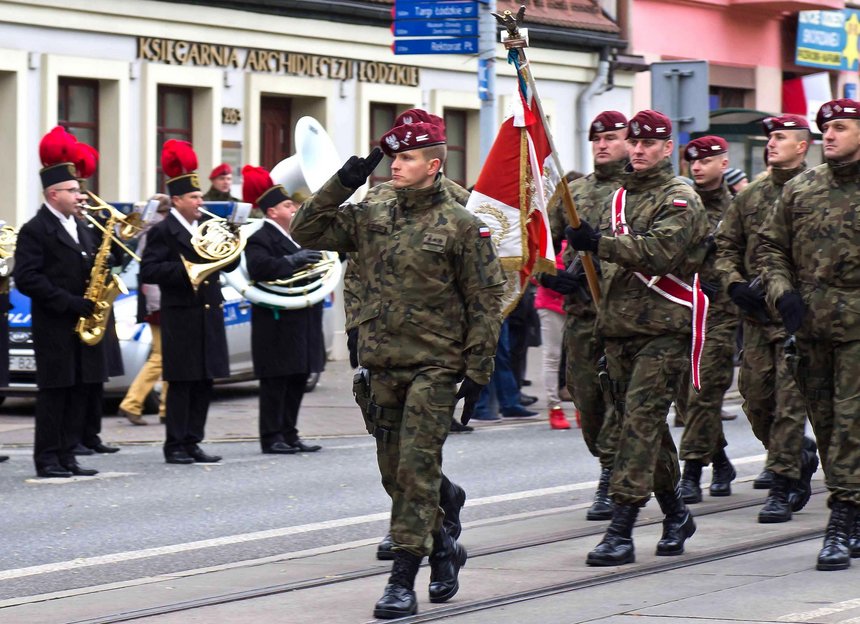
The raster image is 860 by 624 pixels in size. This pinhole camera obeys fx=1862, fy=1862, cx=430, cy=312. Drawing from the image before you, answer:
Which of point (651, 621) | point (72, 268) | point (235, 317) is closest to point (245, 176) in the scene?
point (72, 268)

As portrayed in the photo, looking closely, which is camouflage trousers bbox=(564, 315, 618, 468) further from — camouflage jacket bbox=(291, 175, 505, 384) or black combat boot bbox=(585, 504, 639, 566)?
camouflage jacket bbox=(291, 175, 505, 384)

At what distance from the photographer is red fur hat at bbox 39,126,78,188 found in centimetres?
1217

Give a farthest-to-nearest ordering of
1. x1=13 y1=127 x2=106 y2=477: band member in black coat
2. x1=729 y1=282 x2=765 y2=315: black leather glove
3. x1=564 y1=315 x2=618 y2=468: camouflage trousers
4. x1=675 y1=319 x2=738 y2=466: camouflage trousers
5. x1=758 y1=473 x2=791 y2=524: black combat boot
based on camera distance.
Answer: x1=13 y1=127 x2=106 y2=477: band member in black coat, x1=675 y1=319 x2=738 y2=466: camouflage trousers, x1=564 y1=315 x2=618 y2=468: camouflage trousers, x1=758 y1=473 x2=791 y2=524: black combat boot, x1=729 y1=282 x2=765 y2=315: black leather glove

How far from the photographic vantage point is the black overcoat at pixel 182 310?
12789mm

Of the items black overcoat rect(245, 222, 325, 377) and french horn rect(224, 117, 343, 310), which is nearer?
black overcoat rect(245, 222, 325, 377)

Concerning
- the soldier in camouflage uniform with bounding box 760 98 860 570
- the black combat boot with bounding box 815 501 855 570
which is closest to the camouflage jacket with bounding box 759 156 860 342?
the soldier in camouflage uniform with bounding box 760 98 860 570

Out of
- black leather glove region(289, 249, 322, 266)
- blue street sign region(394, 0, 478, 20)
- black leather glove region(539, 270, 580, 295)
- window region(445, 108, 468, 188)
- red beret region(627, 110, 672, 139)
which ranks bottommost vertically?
black leather glove region(539, 270, 580, 295)

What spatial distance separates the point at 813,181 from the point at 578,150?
1962cm

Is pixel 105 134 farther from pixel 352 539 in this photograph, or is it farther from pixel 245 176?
pixel 352 539

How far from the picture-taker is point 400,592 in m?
7.22

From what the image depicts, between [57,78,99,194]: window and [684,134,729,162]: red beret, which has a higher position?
[57,78,99,194]: window

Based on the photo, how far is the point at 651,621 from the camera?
275 inches

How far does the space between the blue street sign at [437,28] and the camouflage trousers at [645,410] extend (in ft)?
30.2

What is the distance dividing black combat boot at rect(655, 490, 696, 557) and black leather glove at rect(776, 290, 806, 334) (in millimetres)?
1020
